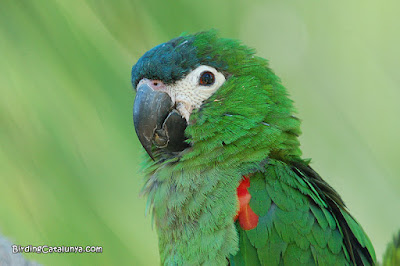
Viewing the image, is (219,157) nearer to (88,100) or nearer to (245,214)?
(245,214)

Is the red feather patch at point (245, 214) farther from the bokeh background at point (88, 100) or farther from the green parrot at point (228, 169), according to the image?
the bokeh background at point (88, 100)

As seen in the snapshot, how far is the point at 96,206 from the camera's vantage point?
6.68 feet

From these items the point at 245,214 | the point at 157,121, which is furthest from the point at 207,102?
the point at 245,214

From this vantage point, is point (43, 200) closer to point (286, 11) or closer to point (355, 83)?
point (286, 11)

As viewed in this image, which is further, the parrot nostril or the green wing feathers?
the parrot nostril

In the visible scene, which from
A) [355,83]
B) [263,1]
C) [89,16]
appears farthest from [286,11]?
[89,16]

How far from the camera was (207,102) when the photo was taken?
6.30 feet

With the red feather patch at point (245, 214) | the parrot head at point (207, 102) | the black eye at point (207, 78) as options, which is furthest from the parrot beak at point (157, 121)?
the red feather patch at point (245, 214)

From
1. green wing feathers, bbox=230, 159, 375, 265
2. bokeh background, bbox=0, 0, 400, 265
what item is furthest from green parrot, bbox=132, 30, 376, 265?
bokeh background, bbox=0, 0, 400, 265

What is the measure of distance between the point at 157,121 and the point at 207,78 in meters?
0.31

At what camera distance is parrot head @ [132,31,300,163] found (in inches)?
72.8

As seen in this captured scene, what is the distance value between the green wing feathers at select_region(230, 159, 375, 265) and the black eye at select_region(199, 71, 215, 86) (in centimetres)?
47

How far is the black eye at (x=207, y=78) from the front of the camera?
1.94 m

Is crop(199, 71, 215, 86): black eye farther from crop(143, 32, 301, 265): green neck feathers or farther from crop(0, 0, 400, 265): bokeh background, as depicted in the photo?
crop(0, 0, 400, 265): bokeh background
